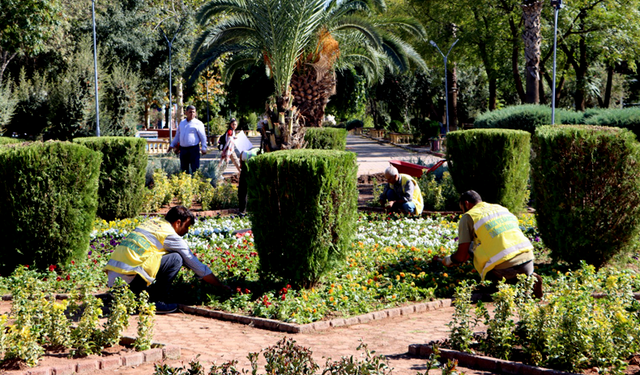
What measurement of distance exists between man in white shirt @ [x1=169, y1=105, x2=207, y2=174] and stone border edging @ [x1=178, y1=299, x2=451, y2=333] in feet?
25.3

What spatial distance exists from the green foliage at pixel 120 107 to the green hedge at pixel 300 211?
1577 cm

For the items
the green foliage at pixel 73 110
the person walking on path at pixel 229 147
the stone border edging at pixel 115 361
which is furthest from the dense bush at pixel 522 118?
the stone border edging at pixel 115 361

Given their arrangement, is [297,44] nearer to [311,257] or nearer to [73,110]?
[311,257]

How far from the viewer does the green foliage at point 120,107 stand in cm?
2120

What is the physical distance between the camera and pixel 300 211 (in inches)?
253

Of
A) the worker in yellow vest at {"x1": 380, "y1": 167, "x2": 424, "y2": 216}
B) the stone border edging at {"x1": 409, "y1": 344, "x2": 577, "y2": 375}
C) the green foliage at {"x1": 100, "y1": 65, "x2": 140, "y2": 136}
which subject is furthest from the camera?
the green foliage at {"x1": 100, "y1": 65, "x2": 140, "y2": 136}

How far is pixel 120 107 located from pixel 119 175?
37.3ft

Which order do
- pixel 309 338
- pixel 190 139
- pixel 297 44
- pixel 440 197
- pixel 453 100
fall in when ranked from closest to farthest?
pixel 309 338 < pixel 440 197 < pixel 190 139 < pixel 297 44 < pixel 453 100

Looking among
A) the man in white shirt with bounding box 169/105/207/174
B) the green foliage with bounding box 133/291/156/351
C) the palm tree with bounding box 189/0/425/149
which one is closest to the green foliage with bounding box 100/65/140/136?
the palm tree with bounding box 189/0/425/149

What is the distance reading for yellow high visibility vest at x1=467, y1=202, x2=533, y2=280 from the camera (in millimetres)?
6172

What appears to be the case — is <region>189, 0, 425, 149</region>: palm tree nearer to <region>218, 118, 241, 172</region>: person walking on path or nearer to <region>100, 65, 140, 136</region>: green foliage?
<region>218, 118, 241, 172</region>: person walking on path

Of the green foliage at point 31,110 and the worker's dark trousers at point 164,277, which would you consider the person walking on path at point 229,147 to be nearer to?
the worker's dark trousers at point 164,277

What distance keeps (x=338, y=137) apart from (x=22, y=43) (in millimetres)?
15079

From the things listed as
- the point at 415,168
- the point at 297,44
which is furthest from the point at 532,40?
the point at 297,44
